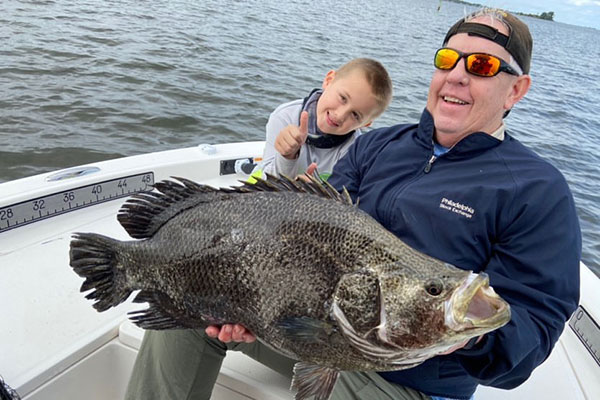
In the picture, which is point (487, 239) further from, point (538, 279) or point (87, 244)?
point (87, 244)

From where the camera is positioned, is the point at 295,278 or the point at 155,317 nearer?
the point at 295,278

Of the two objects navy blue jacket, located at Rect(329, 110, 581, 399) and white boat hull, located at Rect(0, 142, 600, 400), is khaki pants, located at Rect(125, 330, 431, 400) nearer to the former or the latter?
white boat hull, located at Rect(0, 142, 600, 400)

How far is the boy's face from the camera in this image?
132 inches

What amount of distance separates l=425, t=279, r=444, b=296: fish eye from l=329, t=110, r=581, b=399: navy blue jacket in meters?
0.42

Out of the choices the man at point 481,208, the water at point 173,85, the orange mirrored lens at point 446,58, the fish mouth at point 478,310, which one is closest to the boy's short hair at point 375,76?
the man at point 481,208

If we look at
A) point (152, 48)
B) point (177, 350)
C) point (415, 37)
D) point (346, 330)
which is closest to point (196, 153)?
point (177, 350)

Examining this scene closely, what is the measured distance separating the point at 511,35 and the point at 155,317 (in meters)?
1.99

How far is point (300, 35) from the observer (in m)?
17.4

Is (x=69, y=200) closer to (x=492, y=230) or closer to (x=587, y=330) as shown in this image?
(x=492, y=230)

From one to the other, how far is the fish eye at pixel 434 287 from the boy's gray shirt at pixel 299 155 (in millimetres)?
1812

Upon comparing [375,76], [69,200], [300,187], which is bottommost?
[69,200]

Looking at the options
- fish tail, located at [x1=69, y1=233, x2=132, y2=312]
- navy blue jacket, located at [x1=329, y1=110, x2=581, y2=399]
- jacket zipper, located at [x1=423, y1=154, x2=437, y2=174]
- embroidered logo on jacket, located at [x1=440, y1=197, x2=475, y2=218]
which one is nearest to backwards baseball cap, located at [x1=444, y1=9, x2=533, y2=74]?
navy blue jacket, located at [x1=329, y1=110, x2=581, y2=399]

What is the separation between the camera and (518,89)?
2.36m

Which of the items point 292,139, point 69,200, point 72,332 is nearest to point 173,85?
point 69,200
